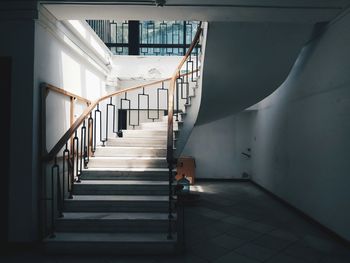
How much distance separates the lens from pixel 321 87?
4031mm

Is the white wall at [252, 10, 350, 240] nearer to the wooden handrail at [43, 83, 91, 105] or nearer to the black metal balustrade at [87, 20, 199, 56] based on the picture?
the wooden handrail at [43, 83, 91, 105]

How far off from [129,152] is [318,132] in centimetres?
307

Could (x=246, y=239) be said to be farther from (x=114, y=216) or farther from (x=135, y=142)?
(x=135, y=142)

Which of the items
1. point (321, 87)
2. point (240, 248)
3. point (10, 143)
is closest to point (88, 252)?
point (10, 143)

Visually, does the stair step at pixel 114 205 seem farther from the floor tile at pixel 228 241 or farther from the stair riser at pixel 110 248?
the floor tile at pixel 228 241

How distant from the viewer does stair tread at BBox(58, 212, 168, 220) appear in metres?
3.30

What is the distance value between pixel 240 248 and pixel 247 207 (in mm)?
2110

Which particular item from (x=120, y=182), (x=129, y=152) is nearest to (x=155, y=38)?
(x=129, y=152)

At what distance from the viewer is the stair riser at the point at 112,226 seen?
10.7 feet

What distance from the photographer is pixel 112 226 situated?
10.8 feet

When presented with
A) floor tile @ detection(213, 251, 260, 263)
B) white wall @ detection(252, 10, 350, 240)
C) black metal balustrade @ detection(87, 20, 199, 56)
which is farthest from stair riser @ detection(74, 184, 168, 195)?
black metal balustrade @ detection(87, 20, 199, 56)

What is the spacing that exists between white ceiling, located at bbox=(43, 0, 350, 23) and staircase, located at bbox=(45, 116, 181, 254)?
2.18 m

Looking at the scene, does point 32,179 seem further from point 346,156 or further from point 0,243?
point 346,156

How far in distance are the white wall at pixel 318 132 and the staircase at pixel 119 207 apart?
220 centimetres
